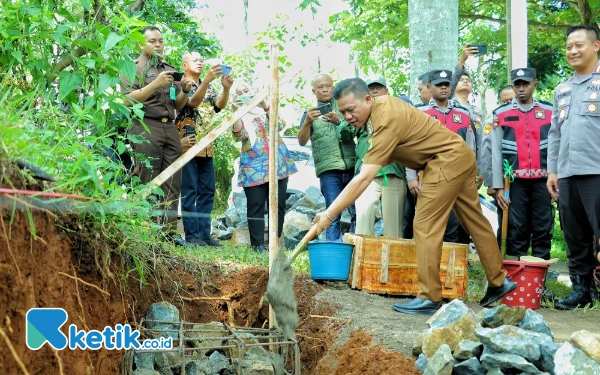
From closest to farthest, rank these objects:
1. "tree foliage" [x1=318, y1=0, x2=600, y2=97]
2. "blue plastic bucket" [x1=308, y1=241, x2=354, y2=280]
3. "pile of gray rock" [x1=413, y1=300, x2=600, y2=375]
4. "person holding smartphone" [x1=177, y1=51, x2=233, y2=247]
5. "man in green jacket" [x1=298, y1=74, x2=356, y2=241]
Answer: "pile of gray rock" [x1=413, y1=300, x2=600, y2=375]
"blue plastic bucket" [x1=308, y1=241, x2=354, y2=280]
"person holding smartphone" [x1=177, y1=51, x2=233, y2=247]
"man in green jacket" [x1=298, y1=74, x2=356, y2=241]
"tree foliage" [x1=318, y1=0, x2=600, y2=97]

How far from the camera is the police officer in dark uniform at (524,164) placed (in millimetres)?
6848

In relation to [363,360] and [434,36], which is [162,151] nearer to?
[363,360]

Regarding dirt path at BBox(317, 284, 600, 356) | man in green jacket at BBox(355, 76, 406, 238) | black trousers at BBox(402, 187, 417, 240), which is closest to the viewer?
dirt path at BBox(317, 284, 600, 356)

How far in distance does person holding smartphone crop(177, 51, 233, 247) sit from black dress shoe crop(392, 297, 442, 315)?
2.52 meters

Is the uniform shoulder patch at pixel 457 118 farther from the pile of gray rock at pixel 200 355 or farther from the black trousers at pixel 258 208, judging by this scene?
the pile of gray rock at pixel 200 355

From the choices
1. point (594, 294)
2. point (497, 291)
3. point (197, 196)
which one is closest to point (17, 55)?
point (197, 196)

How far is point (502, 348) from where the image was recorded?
4.05 meters

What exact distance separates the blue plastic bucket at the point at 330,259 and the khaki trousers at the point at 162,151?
1.23 metres

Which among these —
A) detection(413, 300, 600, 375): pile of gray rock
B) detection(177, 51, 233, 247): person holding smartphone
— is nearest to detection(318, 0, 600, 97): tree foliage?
detection(177, 51, 233, 247): person holding smartphone

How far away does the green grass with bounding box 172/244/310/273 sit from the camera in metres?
6.53

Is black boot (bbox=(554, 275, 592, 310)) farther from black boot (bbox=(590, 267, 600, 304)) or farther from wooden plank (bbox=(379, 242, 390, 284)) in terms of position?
wooden plank (bbox=(379, 242, 390, 284))

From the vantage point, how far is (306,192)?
37.7 feet

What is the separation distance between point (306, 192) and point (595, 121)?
19.8ft

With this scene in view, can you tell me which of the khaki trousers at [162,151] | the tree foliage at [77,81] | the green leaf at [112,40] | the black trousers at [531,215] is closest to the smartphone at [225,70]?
the khaki trousers at [162,151]
